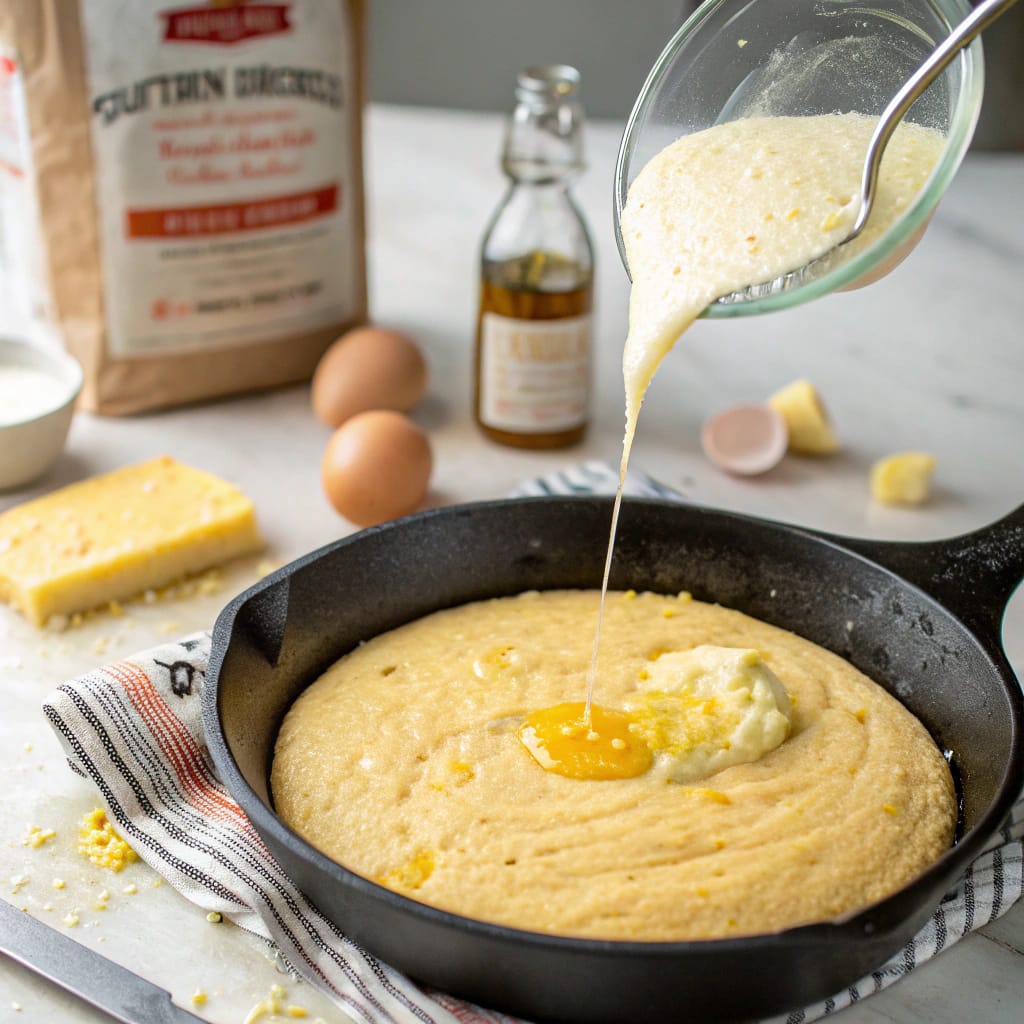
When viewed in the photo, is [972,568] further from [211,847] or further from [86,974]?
[86,974]

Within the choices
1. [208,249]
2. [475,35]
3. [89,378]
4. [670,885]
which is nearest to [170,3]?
[208,249]

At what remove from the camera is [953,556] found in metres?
1.83

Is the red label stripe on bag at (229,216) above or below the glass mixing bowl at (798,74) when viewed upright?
below

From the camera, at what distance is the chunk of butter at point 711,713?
1.62 metres

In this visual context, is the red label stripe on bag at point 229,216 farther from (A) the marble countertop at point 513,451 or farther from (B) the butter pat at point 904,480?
(B) the butter pat at point 904,480

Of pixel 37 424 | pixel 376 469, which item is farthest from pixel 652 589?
pixel 37 424

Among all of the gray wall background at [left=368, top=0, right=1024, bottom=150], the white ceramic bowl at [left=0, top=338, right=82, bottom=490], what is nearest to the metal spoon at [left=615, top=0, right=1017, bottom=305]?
the white ceramic bowl at [left=0, top=338, right=82, bottom=490]

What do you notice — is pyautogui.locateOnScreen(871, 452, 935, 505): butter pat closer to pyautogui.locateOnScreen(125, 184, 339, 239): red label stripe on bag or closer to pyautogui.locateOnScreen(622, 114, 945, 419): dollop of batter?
pyautogui.locateOnScreen(622, 114, 945, 419): dollop of batter

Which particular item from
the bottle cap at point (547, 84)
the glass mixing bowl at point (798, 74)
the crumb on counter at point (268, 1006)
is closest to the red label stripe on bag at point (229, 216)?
the bottle cap at point (547, 84)

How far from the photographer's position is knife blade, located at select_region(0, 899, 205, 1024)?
140 centimetres

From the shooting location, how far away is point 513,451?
8.96 feet

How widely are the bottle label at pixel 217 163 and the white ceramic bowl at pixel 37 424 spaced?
159mm

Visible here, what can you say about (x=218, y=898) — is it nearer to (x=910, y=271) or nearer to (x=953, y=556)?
(x=953, y=556)

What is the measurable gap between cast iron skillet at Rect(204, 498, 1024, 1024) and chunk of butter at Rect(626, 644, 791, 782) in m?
0.24
